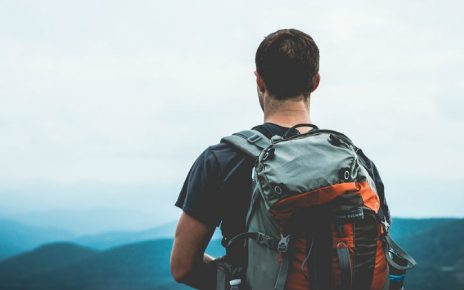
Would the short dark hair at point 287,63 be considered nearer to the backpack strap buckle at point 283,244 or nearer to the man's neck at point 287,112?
the man's neck at point 287,112

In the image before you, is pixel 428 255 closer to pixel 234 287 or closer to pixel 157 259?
pixel 157 259

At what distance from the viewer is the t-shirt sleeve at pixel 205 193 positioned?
330cm

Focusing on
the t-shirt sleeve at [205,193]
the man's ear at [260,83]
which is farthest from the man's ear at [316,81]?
the t-shirt sleeve at [205,193]

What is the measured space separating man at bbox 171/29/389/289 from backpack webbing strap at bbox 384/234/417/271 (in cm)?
84

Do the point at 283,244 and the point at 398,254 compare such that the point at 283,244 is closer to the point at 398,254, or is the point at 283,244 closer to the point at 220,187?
the point at 220,187

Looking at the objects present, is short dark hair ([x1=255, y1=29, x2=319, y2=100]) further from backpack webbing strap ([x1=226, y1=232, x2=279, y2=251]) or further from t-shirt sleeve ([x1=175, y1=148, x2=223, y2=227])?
backpack webbing strap ([x1=226, y1=232, x2=279, y2=251])

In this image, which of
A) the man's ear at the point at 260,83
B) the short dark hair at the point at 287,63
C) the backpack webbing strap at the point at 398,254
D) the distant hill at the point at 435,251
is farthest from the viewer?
the distant hill at the point at 435,251

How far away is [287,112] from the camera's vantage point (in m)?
3.45

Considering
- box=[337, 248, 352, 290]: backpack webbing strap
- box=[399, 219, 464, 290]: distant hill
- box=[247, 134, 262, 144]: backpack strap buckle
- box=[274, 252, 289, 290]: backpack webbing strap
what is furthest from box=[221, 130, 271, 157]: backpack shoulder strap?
box=[399, 219, 464, 290]: distant hill

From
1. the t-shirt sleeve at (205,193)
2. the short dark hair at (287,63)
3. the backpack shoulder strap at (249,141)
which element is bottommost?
the t-shirt sleeve at (205,193)

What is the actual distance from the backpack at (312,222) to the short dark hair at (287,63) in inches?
14.8

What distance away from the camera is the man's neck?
11.3 feet

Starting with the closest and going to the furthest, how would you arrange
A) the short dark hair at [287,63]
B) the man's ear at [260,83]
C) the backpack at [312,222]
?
1. the backpack at [312,222]
2. the short dark hair at [287,63]
3. the man's ear at [260,83]

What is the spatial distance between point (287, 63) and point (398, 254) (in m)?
1.36
